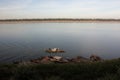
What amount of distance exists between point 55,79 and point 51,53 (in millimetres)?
20786

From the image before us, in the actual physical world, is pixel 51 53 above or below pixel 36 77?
below

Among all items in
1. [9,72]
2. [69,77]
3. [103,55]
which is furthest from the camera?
[103,55]

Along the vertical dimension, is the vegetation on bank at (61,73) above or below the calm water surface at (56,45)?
above

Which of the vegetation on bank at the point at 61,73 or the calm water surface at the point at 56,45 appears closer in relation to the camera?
the vegetation on bank at the point at 61,73

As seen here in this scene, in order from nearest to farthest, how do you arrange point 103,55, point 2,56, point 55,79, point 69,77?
1. point 55,79
2. point 69,77
3. point 2,56
4. point 103,55

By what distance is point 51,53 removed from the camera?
28.2 metres

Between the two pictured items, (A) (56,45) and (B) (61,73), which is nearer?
(B) (61,73)

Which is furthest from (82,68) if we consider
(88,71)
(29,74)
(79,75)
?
(29,74)

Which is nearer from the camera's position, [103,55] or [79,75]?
[79,75]

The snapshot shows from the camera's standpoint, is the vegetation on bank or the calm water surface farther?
the calm water surface

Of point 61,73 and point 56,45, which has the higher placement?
point 61,73

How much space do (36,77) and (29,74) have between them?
0.53 metres

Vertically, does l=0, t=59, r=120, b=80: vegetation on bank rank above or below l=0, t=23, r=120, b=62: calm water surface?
above

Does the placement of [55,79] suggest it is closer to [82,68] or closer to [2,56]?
[82,68]
